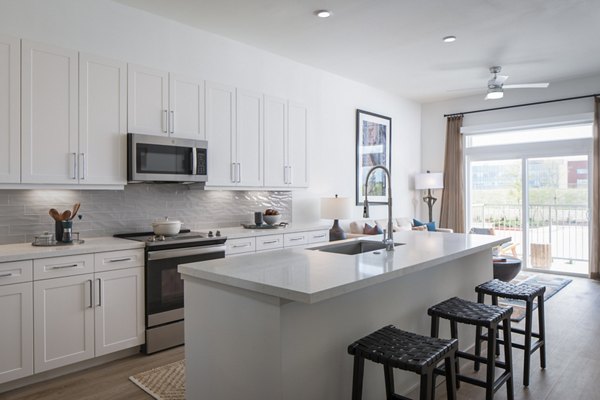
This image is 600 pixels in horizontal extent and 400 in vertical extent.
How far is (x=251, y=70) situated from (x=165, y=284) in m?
2.60

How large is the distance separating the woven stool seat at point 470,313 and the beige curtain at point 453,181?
4.99 metres

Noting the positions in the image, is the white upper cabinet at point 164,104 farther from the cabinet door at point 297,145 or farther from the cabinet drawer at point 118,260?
the cabinet door at point 297,145

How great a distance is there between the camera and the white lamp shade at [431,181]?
7094mm

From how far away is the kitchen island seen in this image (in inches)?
68.0

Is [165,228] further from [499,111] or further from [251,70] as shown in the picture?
[499,111]

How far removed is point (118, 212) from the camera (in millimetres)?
3674

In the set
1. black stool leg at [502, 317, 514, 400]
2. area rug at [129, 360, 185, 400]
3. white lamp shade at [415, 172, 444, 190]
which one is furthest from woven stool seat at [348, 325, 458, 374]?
white lamp shade at [415, 172, 444, 190]

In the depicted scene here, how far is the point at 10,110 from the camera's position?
287 centimetres

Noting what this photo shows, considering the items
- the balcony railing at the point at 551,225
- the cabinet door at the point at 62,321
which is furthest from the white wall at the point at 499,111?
the cabinet door at the point at 62,321

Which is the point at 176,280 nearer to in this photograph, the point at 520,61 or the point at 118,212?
the point at 118,212

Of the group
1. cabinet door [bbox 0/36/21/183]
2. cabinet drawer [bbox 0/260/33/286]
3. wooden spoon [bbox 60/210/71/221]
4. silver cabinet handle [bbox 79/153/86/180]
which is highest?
cabinet door [bbox 0/36/21/183]

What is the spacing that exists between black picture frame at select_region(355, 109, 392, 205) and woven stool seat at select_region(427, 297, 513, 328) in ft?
12.7

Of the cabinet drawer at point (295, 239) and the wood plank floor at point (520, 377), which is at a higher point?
the cabinet drawer at point (295, 239)

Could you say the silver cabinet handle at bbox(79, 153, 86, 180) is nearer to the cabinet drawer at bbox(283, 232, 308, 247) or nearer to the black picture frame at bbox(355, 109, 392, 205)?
the cabinet drawer at bbox(283, 232, 308, 247)
